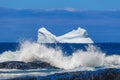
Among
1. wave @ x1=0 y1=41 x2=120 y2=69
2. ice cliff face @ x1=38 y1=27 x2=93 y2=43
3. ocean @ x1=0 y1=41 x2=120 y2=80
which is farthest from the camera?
ice cliff face @ x1=38 y1=27 x2=93 y2=43

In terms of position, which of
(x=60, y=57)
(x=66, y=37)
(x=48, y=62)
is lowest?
(x=48, y=62)

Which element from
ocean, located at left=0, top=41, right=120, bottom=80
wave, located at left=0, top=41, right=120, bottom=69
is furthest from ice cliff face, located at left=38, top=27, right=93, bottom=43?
wave, located at left=0, top=41, right=120, bottom=69

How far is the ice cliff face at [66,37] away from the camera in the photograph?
364 ft

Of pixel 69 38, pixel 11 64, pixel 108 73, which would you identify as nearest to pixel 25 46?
pixel 11 64

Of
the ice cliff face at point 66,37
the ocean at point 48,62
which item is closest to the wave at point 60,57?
the ocean at point 48,62

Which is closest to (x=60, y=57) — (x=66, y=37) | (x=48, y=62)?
(x=48, y=62)

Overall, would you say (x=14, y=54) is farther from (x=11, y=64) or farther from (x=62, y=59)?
(x=11, y=64)

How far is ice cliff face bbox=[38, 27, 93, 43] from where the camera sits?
11099cm

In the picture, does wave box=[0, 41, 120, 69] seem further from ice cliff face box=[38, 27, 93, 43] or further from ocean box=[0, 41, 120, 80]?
ice cliff face box=[38, 27, 93, 43]

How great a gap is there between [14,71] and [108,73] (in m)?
9.24

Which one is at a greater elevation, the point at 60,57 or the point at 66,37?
the point at 66,37

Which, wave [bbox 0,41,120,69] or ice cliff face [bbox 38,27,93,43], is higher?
ice cliff face [bbox 38,27,93,43]

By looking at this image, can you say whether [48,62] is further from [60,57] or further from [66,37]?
[66,37]

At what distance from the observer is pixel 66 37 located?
12225cm
